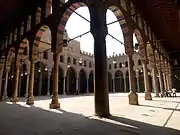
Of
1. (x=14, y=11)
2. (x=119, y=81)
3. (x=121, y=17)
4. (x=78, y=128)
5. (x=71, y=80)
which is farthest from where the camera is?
(x=119, y=81)

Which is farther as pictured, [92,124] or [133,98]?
[133,98]

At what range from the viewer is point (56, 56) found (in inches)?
315

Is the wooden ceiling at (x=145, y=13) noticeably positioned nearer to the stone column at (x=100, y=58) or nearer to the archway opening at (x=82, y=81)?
the stone column at (x=100, y=58)

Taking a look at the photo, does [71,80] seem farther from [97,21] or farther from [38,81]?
[97,21]

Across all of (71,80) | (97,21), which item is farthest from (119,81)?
(97,21)

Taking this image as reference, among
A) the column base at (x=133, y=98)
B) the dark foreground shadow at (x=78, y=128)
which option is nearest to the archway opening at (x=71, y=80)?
the column base at (x=133, y=98)

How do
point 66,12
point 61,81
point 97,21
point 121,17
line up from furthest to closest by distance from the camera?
1. point 61,81
2. point 121,17
3. point 66,12
4. point 97,21

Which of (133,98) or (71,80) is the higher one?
(71,80)

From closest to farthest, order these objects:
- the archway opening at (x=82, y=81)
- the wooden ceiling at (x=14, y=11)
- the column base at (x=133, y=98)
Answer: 1. the column base at (x=133, y=98)
2. the wooden ceiling at (x=14, y=11)
3. the archway opening at (x=82, y=81)

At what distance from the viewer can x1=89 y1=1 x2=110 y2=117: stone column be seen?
483cm

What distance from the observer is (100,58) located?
5.16 meters

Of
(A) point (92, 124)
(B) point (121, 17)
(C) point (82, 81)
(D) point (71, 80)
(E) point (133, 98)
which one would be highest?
(B) point (121, 17)

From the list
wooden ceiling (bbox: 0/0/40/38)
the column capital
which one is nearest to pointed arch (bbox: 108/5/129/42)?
the column capital

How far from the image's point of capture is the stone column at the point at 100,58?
15.9 feet
